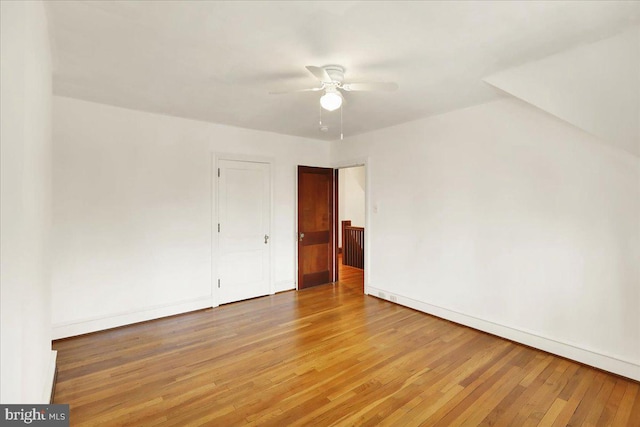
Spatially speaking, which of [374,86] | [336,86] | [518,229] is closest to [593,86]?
[518,229]

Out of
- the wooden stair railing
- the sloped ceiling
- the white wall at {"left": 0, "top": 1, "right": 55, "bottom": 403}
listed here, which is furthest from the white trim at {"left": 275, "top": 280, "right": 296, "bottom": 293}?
the sloped ceiling

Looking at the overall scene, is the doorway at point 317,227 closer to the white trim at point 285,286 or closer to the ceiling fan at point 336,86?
the white trim at point 285,286

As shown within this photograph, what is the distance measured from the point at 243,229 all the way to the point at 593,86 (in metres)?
4.07

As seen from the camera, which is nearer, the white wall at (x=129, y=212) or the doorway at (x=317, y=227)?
the white wall at (x=129, y=212)

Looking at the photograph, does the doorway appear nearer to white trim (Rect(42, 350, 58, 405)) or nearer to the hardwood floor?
the hardwood floor

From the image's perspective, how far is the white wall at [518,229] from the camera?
251 cm

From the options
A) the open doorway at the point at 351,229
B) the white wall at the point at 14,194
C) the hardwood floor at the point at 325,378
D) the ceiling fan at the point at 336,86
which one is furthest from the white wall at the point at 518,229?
the white wall at the point at 14,194

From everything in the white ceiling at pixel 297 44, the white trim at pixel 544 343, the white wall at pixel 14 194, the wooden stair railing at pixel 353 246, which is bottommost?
the white trim at pixel 544 343

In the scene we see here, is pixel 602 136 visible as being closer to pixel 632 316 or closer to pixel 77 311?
pixel 632 316

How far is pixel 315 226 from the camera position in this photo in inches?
203

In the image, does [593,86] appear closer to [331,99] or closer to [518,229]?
[518,229]

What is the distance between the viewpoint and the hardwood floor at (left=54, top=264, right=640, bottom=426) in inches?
80.2

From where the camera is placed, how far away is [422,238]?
3.96 m

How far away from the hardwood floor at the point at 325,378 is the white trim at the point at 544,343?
0.08 m
